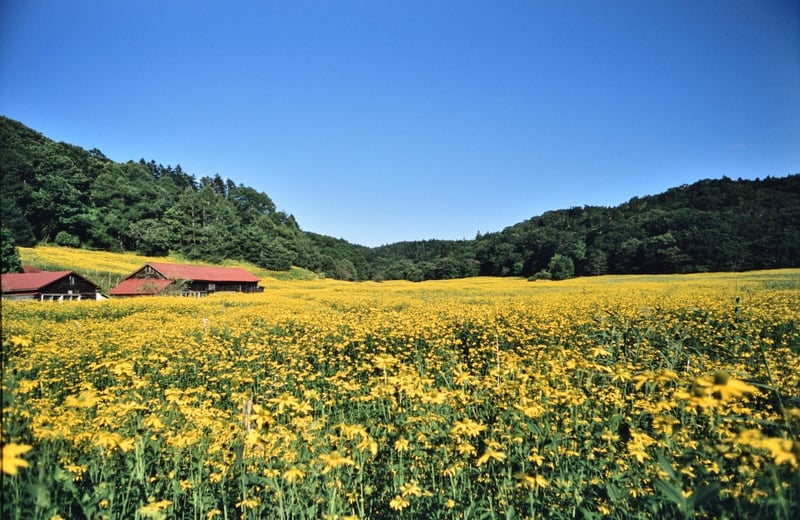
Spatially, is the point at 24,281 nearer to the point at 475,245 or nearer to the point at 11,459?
the point at 11,459

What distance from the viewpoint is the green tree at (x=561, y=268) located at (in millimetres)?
57188

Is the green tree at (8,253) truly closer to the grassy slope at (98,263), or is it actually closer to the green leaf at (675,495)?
the grassy slope at (98,263)

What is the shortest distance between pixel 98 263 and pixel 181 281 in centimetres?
2683

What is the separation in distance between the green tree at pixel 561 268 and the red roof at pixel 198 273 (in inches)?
1776

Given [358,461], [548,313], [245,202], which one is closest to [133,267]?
[548,313]

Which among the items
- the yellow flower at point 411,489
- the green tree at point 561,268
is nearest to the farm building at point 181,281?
the yellow flower at point 411,489

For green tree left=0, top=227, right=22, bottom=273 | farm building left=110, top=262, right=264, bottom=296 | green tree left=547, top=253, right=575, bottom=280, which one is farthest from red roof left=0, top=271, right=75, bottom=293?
green tree left=547, top=253, right=575, bottom=280

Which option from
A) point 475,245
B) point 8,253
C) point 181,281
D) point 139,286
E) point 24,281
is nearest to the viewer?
point 8,253

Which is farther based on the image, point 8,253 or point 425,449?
point 425,449

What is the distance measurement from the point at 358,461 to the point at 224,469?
113 centimetres

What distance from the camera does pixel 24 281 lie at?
347 cm

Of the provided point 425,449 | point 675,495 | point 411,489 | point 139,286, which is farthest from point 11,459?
point 139,286

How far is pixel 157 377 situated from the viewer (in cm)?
803

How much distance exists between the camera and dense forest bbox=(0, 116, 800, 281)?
129 inches
